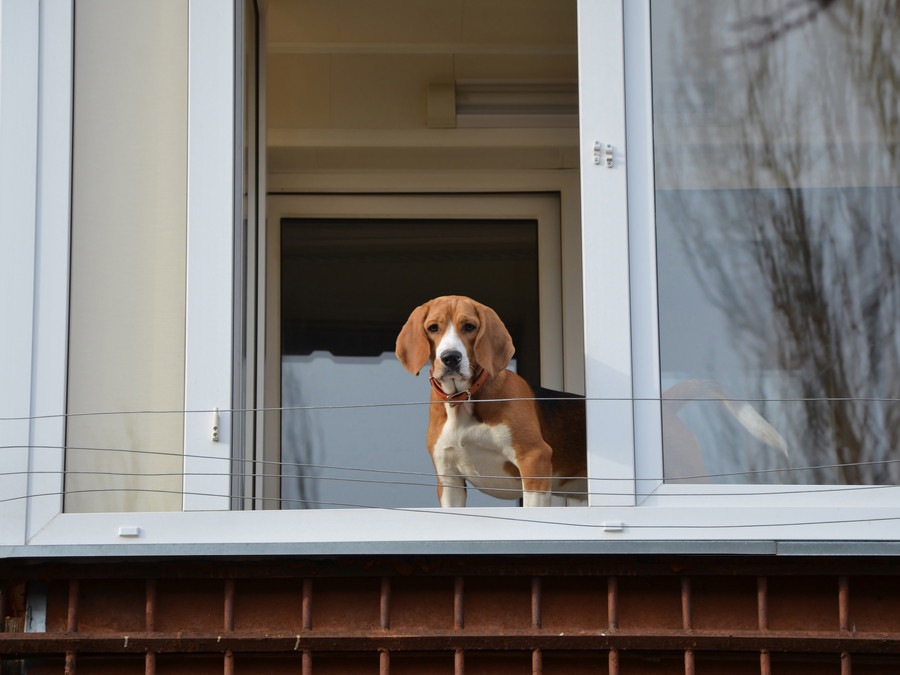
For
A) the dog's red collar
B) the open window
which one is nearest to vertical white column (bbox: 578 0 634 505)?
the dog's red collar

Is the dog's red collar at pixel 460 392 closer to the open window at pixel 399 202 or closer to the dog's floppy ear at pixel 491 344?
the dog's floppy ear at pixel 491 344

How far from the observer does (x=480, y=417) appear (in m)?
3.49

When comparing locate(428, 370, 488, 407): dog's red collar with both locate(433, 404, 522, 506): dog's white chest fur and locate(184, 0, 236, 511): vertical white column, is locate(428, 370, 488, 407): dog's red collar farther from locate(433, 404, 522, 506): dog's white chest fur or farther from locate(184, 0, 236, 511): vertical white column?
locate(184, 0, 236, 511): vertical white column

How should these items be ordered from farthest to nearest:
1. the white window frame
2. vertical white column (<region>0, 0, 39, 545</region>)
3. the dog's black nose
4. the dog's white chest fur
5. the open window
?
the open window, the dog's white chest fur, the dog's black nose, vertical white column (<region>0, 0, 39, 545</region>), the white window frame

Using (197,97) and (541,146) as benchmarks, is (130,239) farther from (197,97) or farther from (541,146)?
(541,146)

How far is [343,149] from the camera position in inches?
207

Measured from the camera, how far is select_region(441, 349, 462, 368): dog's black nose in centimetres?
339

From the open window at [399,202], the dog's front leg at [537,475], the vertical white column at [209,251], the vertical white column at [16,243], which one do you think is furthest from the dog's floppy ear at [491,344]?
the open window at [399,202]

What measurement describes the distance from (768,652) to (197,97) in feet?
6.33

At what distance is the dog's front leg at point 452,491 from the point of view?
350 cm

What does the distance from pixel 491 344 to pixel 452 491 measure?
402mm

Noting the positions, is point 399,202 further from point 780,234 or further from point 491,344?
point 780,234

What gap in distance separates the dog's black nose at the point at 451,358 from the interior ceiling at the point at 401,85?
2020mm

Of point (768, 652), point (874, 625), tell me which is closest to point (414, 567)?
point (768, 652)
